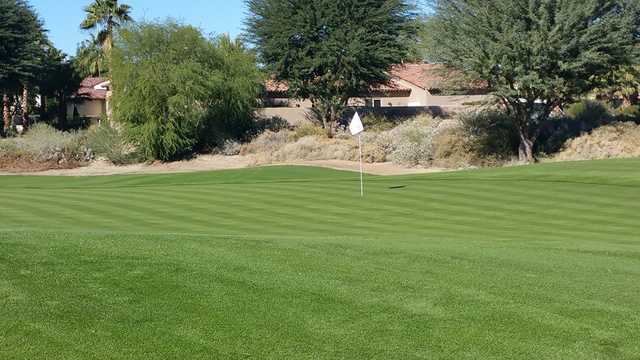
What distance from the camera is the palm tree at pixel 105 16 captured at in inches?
2539

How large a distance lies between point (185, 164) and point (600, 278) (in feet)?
125

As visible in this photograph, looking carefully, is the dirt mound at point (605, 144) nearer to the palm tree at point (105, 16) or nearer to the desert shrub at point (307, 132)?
the desert shrub at point (307, 132)

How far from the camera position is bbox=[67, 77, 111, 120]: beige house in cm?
7112

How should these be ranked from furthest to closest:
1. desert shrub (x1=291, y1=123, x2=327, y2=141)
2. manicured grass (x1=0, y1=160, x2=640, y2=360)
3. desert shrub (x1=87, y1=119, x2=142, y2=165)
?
desert shrub (x1=87, y1=119, x2=142, y2=165)
desert shrub (x1=291, y1=123, x2=327, y2=141)
manicured grass (x1=0, y1=160, x2=640, y2=360)

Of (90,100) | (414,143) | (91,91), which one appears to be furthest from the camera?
(91,91)

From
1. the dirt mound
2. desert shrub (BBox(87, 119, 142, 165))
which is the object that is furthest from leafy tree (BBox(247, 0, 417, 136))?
the dirt mound

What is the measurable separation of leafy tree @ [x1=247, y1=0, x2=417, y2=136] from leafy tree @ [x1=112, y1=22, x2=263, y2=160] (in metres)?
2.59

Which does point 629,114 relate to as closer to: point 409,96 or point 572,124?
point 572,124

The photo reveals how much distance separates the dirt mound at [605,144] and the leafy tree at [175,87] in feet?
62.0

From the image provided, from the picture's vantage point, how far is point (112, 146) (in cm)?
4769

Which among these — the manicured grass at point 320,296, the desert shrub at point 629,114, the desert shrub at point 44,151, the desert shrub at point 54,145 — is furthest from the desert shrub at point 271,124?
the manicured grass at point 320,296

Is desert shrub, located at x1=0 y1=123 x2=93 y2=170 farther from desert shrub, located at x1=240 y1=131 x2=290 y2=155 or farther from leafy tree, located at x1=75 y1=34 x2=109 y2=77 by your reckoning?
leafy tree, located at x1=75 y1=34 x2=109 y2=77

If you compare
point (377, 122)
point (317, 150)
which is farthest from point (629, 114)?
point (317, 150)

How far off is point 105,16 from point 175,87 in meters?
23.0
